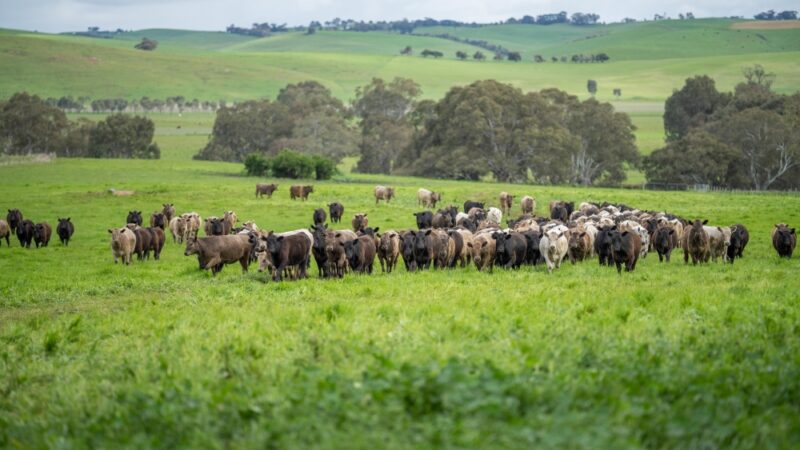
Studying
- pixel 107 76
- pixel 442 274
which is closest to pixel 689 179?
pixel 442 274

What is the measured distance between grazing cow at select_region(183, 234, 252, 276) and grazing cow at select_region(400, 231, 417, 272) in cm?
448

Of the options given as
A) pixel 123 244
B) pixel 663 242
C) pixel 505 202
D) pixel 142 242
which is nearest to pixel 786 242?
pixel 663 242

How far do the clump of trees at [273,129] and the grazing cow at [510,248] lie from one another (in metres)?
66.8

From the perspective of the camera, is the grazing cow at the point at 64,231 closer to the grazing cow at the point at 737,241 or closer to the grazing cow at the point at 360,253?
the grazing cow at the point at 360,253

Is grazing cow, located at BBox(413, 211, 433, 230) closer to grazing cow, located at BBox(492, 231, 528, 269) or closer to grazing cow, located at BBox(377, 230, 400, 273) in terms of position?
grazing cow, located at BBox(377, 230, 400, 273)

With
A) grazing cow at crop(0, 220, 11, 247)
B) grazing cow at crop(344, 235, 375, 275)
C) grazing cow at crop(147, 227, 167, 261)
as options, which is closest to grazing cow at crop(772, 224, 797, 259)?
grazing cow at crop(344, 235, 375, 275)

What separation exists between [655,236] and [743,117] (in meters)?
47.4

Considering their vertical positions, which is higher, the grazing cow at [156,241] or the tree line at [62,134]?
the tree line at [62,134]

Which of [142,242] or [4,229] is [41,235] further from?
[142,242]

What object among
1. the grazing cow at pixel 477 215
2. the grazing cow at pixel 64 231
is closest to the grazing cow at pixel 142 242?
the grazing cow at pixel 64 231

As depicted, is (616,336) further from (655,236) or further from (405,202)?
(405,202)

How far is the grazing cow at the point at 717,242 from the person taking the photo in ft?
83.9

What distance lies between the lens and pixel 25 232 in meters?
32.2

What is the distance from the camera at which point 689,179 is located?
228 feet
